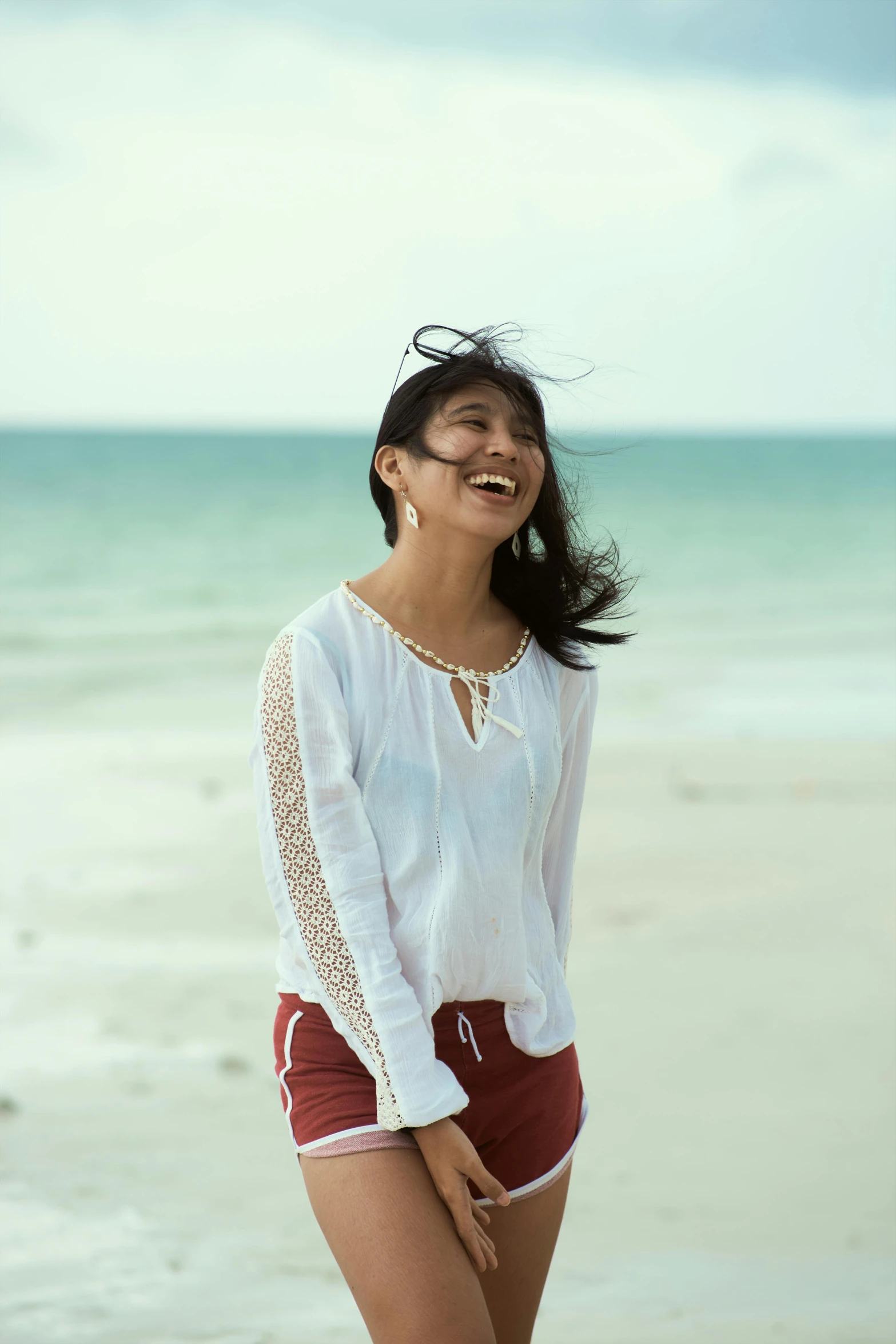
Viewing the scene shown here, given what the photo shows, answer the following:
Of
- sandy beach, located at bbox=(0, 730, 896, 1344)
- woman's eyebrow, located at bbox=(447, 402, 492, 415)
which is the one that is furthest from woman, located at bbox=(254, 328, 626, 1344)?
sandy beach, located at bbox=(0, 730, 896, 1344)

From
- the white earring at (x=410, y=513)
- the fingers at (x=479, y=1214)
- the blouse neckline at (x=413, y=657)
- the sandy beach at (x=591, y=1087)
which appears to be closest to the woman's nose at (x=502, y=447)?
the white earring at (x=410, y=513)

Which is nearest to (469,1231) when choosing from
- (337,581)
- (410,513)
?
(410,513)

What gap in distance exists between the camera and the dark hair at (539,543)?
220cm

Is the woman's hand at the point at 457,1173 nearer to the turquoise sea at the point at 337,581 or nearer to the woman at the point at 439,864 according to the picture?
the woman at the point at 439,864

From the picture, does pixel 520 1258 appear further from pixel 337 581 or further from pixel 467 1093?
pixel 337 581

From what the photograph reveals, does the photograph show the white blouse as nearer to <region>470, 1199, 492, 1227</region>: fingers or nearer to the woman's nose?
<region>470, 1199, 492, 1227</region>: fingers

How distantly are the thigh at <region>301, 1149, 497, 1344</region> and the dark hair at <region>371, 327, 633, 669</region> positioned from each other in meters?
0.89

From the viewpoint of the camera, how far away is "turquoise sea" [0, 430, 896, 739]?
11648 mm

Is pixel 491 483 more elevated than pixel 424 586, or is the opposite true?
pixel 491 483

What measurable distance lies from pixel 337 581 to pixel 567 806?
1650 cm

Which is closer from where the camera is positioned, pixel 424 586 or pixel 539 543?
pixel 424 586

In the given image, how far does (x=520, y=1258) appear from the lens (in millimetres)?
2203

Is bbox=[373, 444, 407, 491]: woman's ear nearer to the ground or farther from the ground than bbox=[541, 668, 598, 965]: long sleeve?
farther from the ground

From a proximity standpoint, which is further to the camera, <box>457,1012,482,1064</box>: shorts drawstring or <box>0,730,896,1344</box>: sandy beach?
<box>0,730,896,1344</box>: sandy beach
